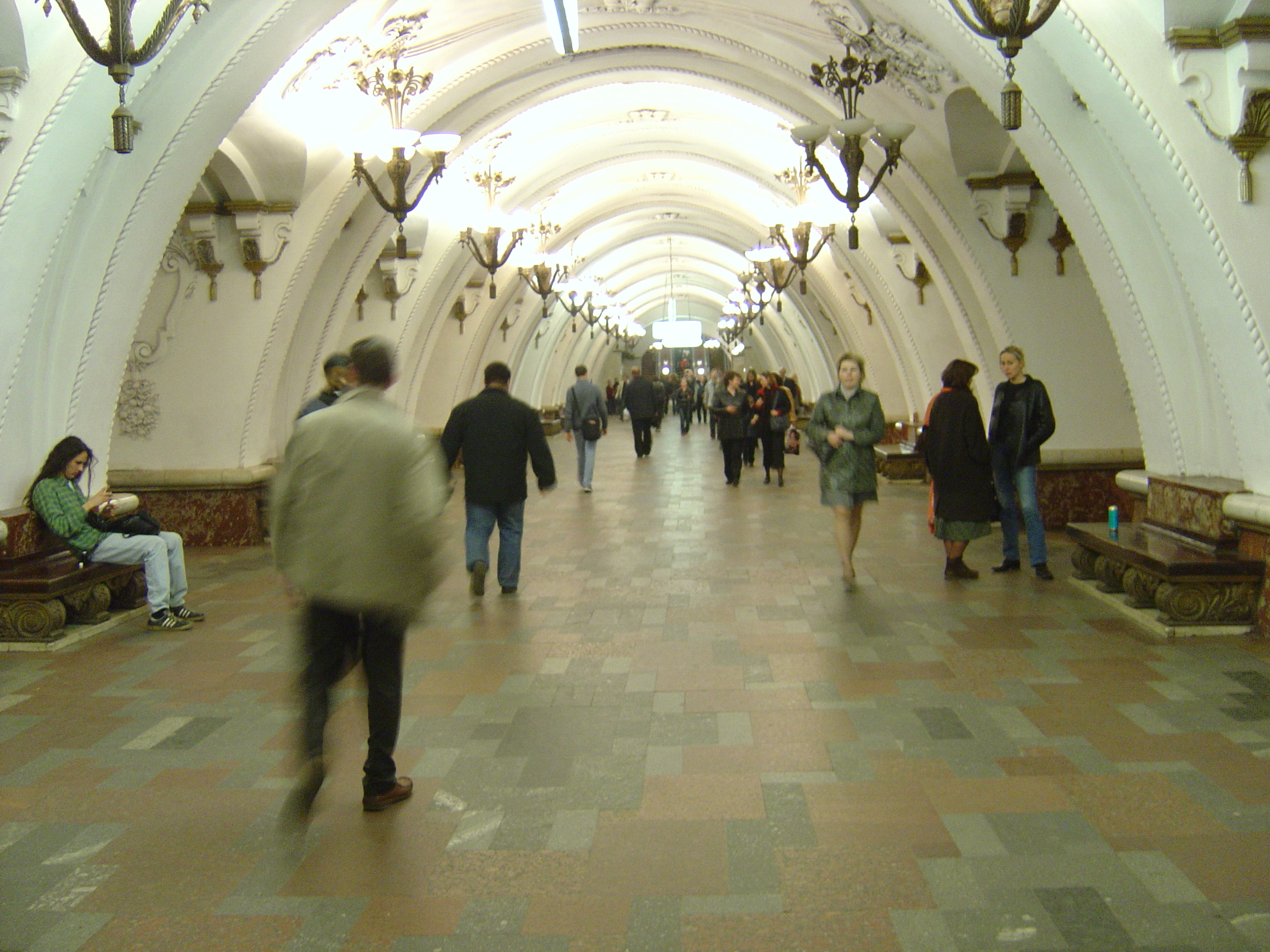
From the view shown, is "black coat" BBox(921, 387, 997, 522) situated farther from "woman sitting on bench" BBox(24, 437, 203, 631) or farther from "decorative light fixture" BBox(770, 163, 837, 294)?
"woman sitting on bench" BBox(24, 437, 203, 631)

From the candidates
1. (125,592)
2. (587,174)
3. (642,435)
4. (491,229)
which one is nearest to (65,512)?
(125,592)

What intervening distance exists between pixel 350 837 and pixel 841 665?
2261mm

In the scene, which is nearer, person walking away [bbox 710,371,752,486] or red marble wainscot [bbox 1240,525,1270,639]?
red marble wainscot [bbox 1240,525,1270,639]

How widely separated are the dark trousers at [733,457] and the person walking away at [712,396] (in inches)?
16.5

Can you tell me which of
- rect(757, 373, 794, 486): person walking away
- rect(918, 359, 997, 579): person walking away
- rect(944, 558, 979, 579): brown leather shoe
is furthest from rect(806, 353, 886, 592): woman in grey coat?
rect(757, 373, 794, 486): person walking away

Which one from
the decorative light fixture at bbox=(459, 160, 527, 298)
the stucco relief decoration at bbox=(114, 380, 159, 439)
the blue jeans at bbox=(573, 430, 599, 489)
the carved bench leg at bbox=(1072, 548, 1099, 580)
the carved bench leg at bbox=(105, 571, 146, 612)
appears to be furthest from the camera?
the blue jeans at bbox=(573, 430, 599, 489)

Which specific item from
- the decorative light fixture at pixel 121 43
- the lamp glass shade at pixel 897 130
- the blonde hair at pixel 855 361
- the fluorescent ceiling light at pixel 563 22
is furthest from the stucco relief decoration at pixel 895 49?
the decorative light fixture at pixel 121 43

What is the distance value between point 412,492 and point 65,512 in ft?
10.9

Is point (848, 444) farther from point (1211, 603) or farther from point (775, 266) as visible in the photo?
point (775, 266)

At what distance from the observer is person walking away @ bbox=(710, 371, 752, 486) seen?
1194cm

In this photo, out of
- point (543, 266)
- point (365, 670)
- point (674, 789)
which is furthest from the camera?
point (543, 266)

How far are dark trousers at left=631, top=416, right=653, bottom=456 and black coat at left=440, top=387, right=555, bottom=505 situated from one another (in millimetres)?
9517

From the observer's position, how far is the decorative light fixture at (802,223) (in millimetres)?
10750

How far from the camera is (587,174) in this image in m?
16.5
